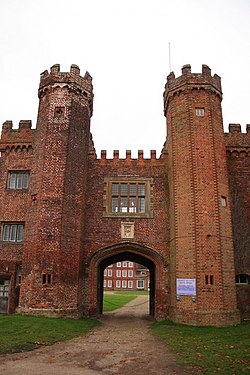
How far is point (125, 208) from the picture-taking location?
2170 centimetres

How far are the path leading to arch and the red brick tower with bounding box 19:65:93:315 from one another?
175 inches


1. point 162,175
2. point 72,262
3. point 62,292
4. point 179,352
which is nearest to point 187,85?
point 162,175

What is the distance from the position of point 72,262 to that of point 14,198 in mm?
6267

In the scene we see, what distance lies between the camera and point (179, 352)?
11.1m

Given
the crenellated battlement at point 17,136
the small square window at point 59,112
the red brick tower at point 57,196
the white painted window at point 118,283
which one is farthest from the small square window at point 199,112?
the white painted window at point 118,283

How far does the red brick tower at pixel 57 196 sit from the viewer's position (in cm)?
1802

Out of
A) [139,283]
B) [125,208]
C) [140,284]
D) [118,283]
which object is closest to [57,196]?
[125,208]

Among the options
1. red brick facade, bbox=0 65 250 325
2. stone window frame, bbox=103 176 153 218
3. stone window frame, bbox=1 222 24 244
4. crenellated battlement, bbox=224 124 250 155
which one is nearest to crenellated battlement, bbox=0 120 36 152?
red brick facade, bbox=0 65 250 325

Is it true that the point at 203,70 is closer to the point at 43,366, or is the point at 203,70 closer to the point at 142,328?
the point at 142,328

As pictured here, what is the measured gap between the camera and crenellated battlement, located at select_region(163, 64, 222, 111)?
21312mm

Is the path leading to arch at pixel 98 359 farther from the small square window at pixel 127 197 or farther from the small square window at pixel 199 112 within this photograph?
the small square window at pixel 199 112

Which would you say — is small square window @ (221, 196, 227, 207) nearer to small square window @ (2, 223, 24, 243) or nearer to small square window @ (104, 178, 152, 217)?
small square window @ (104, 178, 152, 217)

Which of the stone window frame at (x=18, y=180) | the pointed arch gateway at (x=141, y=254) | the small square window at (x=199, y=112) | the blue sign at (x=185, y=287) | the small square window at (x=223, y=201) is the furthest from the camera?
the stone window frame at (x=18, y=180)

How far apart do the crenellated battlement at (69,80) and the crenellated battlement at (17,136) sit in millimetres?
2451
